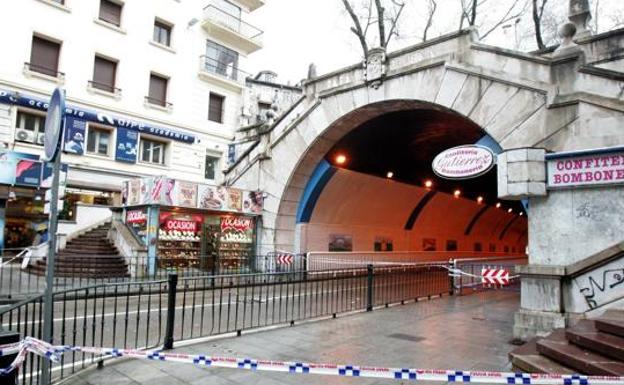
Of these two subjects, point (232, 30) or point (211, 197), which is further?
point (232, 30)

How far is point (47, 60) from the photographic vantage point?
776 inches

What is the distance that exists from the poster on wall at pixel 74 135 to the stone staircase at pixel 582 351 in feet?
66.4

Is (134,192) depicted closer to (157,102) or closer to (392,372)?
(157,102)

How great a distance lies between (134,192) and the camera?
1728 centimetres

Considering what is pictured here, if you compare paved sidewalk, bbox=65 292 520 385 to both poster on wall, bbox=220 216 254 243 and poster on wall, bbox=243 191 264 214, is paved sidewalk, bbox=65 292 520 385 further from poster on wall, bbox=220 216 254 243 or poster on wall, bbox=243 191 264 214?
poster on wall, bbox=243 191 264 214

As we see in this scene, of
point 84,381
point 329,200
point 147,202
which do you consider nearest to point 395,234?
point 329,200

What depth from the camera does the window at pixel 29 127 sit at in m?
18.7

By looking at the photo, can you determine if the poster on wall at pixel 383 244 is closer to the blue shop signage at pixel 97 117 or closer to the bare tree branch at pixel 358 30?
the bare tree branch at pixel 358 30

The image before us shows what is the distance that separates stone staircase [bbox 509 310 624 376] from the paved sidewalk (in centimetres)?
49

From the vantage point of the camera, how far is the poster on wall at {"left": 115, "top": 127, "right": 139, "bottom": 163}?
21641 millimetres

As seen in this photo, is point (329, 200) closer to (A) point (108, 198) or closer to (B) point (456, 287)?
(B) point (456, 287)

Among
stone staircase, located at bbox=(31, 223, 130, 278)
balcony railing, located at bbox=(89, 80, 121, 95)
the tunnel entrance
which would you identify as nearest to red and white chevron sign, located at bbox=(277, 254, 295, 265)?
the tunnel entrance

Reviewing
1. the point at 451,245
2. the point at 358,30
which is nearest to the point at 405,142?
the point at 358,30

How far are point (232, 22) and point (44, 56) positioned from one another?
1267 cm
